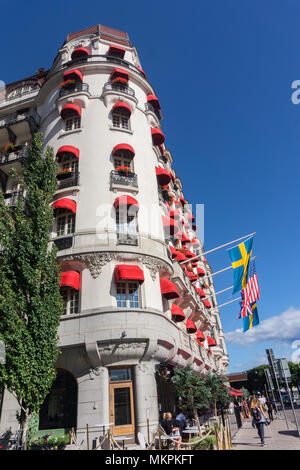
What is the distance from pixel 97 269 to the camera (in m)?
17.3

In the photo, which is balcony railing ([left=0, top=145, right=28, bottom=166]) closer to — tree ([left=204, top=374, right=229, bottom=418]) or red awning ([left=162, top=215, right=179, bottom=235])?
red awning ([left=162, top=215, right=179, bottom=235])

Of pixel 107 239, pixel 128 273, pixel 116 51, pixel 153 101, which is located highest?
pixel 116 51

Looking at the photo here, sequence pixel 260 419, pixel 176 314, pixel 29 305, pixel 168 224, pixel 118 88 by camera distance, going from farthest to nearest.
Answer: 1. pixel 118 88
2. pixel 168 224
3. pixel 176 314
4. pixel 29 305
5. pixel 260 419

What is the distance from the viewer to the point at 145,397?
49.7ft

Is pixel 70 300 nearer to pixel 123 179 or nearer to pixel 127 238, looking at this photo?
pixel 127 238

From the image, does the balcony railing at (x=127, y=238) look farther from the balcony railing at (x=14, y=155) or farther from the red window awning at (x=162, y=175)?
the balcony railing at (x=14, y=155)

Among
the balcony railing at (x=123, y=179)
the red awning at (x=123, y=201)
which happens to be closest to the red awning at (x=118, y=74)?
the balcony railing at (x=123, y=179)

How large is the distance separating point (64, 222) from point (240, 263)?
40.6 feet

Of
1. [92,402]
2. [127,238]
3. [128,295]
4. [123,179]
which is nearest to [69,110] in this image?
[123,179]

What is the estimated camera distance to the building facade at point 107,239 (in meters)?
15.5

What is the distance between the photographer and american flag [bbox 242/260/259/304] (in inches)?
897

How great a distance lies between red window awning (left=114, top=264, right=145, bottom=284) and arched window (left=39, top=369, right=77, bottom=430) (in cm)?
591
